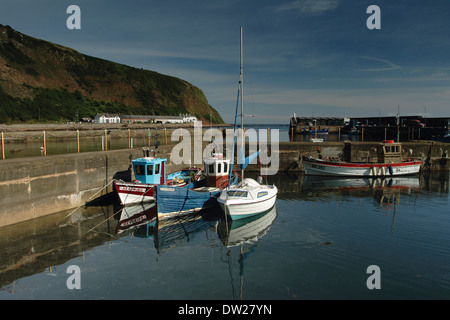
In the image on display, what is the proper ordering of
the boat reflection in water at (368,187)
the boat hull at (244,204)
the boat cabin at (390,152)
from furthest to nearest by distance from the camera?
the boat cabin at (390,152) < the boat reflection in water at (368,187) < the boat hull at (244,204)

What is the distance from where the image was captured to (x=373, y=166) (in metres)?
32.8

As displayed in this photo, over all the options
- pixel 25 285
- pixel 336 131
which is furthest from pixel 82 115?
pixel 25 285

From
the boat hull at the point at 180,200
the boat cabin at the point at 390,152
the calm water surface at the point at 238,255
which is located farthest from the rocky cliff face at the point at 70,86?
the boat cabin at the point at 390,152

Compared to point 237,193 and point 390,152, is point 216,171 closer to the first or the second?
point 237,193

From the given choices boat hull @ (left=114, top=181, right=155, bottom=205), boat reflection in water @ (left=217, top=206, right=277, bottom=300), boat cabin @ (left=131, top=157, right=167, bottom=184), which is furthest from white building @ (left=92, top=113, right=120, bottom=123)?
boat reflection in water @ (left=217, top=206, right=277, bottom=300)

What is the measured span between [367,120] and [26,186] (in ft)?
355

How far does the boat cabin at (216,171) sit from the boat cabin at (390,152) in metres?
21.9

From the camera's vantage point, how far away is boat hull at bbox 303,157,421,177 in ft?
108

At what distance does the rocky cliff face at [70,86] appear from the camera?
91.4 meters

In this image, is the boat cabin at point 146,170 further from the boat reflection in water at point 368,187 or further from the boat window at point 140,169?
the boat reflection in water at point 368,187

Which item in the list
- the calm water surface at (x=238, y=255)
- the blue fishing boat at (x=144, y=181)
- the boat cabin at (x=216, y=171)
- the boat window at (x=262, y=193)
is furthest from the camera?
the boat cabin at (x=216, y=171)

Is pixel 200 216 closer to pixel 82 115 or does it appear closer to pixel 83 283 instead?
pixel 83 283

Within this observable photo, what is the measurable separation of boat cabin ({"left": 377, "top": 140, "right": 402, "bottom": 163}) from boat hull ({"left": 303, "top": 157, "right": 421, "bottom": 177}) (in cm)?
106
